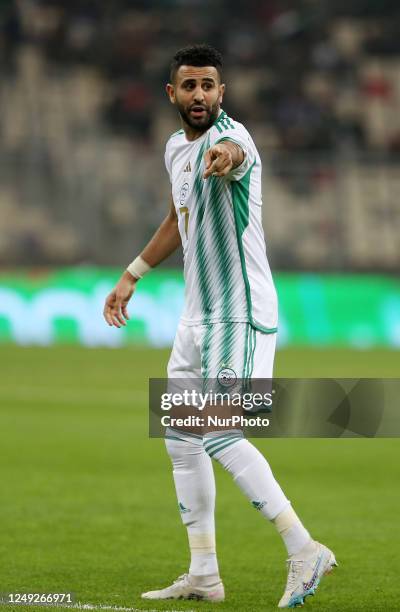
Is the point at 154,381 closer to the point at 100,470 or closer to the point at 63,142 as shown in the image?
the point at 100,470

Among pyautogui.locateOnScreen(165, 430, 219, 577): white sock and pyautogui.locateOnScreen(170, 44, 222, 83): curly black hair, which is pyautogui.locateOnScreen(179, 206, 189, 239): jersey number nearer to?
pyautogui.locateOnScreen(170, 44, 222, 83): curly black hair

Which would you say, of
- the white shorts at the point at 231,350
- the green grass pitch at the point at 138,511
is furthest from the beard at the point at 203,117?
the green grass pitch at the point at 138,511

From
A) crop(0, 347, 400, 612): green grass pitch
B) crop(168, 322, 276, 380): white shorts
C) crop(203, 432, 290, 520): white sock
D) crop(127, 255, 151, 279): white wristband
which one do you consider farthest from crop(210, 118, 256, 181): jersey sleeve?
crop(0, 347, 400, 612): green grass pitch

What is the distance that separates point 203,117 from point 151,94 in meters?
22.7

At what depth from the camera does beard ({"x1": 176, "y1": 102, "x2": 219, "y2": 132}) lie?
543cm

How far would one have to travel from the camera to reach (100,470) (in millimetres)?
10148

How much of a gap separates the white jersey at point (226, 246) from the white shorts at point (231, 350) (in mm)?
35

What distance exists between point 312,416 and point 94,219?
617 inches

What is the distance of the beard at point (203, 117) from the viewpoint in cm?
543

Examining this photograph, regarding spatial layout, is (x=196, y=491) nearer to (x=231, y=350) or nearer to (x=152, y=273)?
(x=231, y=350)

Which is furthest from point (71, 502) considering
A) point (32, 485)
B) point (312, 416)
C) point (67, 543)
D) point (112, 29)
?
point (112, 29)

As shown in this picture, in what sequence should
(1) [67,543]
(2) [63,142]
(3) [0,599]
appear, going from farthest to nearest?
(2) [63,142]
(1) [67,543]
(3) [0,599]

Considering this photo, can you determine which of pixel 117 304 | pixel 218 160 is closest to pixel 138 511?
pixel 117 304

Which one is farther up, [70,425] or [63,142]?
[63,142]
